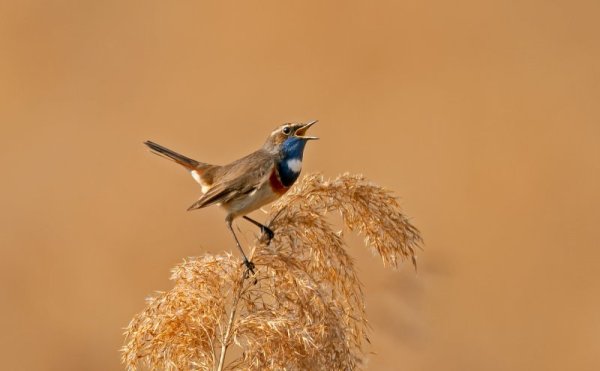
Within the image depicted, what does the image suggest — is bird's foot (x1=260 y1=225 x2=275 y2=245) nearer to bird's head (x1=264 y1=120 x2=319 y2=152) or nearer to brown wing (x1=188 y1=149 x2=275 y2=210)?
brown wing (x1=188 y1=149 x2=275 y2=210)

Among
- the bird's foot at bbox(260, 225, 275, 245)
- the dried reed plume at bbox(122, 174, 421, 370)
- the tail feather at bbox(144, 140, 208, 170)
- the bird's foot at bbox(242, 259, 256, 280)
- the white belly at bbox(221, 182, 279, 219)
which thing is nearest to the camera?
the dried reed plume at bbox(122, 174, 421, 370)

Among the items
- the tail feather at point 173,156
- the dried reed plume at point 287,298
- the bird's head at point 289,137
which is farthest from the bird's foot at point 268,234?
the tail feather at point 173,156

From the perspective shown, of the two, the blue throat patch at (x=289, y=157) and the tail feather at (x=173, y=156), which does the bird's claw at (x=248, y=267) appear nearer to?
the blue throat patch at (x=289, y=157)

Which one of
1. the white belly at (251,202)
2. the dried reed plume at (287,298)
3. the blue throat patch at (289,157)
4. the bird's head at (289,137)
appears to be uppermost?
the bird's head at (289,137)

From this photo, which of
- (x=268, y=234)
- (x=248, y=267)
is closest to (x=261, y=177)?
(x=268, y=234)

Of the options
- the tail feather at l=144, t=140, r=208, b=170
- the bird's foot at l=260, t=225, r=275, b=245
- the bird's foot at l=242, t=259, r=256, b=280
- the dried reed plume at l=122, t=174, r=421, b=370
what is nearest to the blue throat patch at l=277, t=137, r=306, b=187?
the tail feather at l=144, t=140, r=208, b=170

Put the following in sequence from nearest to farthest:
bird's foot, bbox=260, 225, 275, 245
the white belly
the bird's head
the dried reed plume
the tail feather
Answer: the dried reed plume, bird's foot, bbox=260, 225, 275, 245, the white belly, the bird's head, the tail feather
